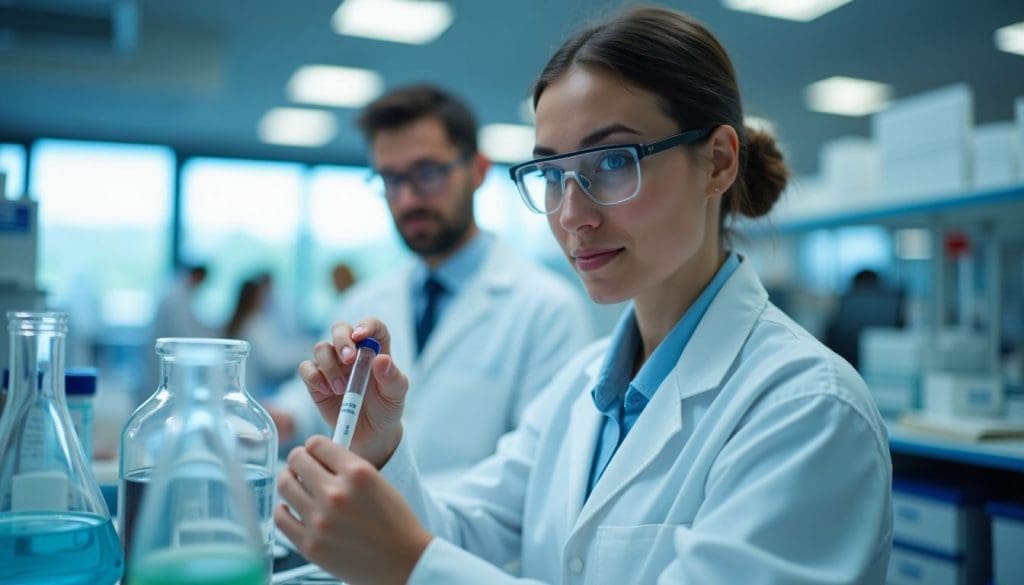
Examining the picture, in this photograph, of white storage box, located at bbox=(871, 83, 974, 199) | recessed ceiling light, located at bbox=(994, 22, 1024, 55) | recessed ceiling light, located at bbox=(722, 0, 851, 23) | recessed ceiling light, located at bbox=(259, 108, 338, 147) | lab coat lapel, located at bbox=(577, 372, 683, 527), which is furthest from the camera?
recessed ceiling light, located at bbox=(259, 108, 338, 147)

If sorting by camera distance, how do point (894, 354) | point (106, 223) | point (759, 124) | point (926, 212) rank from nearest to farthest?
point (759, 124)
point (926, 212)
point (894, 354)
point (106, 223)

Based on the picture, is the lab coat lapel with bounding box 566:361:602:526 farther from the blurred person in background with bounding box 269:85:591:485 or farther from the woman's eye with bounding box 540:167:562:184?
the blurred person in background with bounding box 269:85:591:485

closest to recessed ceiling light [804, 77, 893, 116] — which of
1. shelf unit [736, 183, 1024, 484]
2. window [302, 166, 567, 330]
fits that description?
shelf unit [736, 183, 1024, 484]

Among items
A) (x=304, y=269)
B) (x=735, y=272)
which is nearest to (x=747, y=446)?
(x=735, y=272)

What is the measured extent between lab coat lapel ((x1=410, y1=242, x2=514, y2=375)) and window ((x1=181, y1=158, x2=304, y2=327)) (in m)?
6.83

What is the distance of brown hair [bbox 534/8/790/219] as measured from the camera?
0.99m

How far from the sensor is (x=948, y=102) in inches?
107

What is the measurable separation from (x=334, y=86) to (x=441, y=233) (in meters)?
4.79

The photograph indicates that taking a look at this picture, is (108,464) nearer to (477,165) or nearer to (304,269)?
(477,165)

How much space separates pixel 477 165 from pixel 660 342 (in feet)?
3.92

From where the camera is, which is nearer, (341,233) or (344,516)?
(344,516)

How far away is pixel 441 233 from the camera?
2.09 metres

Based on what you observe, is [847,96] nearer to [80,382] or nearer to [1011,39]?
[1011,39]

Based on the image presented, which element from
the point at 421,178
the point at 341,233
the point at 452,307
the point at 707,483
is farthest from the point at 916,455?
the point at 341,233
